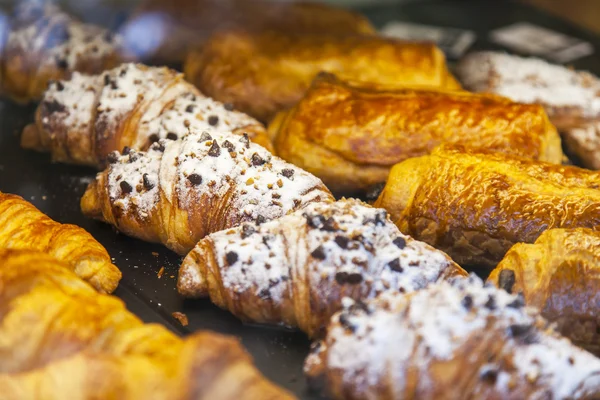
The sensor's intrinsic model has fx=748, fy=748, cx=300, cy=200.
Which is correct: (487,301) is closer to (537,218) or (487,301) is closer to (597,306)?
(597,306)

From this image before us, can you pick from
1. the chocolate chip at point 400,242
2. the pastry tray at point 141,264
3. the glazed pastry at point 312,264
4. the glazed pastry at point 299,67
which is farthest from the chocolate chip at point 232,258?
the glazed pastry at point 299,67

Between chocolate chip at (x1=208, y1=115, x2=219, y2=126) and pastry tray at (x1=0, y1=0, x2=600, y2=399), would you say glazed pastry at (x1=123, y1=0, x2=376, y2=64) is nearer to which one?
pastry tray at (x1=0, y1=0, x2=600, y2=399)

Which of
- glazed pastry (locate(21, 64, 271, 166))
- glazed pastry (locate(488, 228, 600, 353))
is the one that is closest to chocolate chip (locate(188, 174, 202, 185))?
glazed pastry (locate(21, 64, 271, 166))

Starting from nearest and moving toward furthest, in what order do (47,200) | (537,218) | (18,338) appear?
(18,338), (537,218), (47,200)

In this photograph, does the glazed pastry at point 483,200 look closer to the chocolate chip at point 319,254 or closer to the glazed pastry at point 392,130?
the glazed pastry at point 392,130

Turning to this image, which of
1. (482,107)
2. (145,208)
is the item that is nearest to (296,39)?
(482,107)
